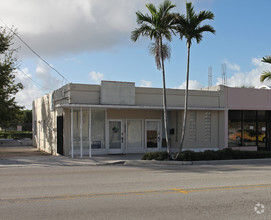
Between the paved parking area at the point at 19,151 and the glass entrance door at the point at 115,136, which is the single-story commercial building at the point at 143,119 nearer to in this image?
the glass entrance door at the point at 115,136

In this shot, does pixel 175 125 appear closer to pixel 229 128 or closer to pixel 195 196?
pixel 229 128

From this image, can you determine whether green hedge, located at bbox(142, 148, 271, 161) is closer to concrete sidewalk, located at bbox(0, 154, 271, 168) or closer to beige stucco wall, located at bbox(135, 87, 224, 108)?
concrete sidewalk, located at bbox(0, 154, 271, 168)

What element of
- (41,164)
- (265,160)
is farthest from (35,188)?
(265,160)

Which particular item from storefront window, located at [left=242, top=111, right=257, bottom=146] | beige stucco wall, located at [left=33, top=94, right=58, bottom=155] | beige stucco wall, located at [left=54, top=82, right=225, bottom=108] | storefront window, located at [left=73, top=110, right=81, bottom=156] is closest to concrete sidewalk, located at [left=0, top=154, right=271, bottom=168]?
storefront window, located at [left=73, top=110, right=81, bottom=156]

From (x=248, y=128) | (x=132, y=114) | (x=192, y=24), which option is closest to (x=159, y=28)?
(x=192, y=24)

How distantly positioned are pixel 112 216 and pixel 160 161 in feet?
34.4

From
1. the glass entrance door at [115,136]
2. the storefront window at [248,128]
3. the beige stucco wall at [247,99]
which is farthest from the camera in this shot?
the storefront window at [248,128]

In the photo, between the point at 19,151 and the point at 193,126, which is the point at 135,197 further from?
the point at 19,151

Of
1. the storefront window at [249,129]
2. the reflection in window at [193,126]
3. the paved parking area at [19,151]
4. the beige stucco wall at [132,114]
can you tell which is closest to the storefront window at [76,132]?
the beige stucco wall at [132,114]

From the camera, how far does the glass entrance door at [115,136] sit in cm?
2083

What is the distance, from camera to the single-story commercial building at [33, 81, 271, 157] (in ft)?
63.5

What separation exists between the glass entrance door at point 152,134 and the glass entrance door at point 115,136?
200 centimetres

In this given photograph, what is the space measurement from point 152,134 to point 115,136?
273cm

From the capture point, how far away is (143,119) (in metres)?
22.0
